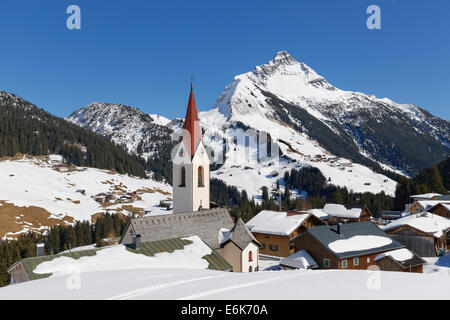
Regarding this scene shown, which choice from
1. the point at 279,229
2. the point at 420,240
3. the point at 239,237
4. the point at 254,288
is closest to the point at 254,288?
the point at 254,288

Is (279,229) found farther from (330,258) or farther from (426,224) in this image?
(426,224)

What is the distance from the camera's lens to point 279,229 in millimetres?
46062

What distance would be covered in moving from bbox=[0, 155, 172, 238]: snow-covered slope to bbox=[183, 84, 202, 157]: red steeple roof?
69.7m

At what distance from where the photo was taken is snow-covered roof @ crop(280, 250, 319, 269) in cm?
3151

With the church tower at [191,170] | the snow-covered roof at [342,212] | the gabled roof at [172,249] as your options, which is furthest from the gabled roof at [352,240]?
the snow-covered roof at [342,212]

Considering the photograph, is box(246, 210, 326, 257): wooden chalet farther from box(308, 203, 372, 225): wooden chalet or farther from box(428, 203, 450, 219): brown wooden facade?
box(428, 203, 450, 219): brown wooden facade

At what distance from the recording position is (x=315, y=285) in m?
7.81

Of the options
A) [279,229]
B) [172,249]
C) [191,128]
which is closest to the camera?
[172,249]

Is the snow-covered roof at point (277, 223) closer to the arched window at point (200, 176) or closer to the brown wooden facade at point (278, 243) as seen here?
the brown wooden facade at point (278, 243)

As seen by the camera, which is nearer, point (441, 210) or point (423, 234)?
point (423, 234)

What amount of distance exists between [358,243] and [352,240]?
68cm
